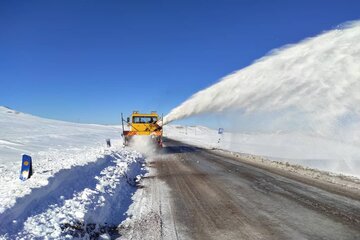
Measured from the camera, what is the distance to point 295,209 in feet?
23.9

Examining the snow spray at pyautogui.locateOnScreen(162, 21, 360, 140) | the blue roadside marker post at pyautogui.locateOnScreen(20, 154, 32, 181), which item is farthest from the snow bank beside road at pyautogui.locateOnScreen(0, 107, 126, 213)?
the snow spray at pyautogui.locateOnScreen(162, 21, 360, 140)

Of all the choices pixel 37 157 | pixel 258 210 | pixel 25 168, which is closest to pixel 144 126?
pixel 37 157

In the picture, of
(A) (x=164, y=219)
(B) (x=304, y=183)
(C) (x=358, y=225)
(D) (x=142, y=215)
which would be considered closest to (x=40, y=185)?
(D) (x=142, y=215)

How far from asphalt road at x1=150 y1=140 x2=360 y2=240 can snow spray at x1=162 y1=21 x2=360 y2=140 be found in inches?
280

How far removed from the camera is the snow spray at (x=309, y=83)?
1565cm

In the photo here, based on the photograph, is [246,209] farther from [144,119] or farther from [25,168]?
[144,119]

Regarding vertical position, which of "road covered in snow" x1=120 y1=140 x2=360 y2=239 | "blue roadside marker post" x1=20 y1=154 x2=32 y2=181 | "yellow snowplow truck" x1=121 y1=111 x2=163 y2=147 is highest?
"yellow snowplow truck" x1=121 y1=111 x2=163 y2=147

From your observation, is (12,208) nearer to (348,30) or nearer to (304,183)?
(304,183)

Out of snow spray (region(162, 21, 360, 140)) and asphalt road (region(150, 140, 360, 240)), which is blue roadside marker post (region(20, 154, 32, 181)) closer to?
asphalt road (region(150, 140, 360, 240))

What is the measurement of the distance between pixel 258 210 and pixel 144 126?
19898mm

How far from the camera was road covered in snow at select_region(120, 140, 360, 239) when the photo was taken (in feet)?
18.9

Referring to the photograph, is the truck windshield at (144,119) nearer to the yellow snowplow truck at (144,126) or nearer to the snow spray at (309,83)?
the yellow snowplow truck at (144,126)

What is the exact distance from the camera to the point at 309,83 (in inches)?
687

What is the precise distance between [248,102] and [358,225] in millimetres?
14433
